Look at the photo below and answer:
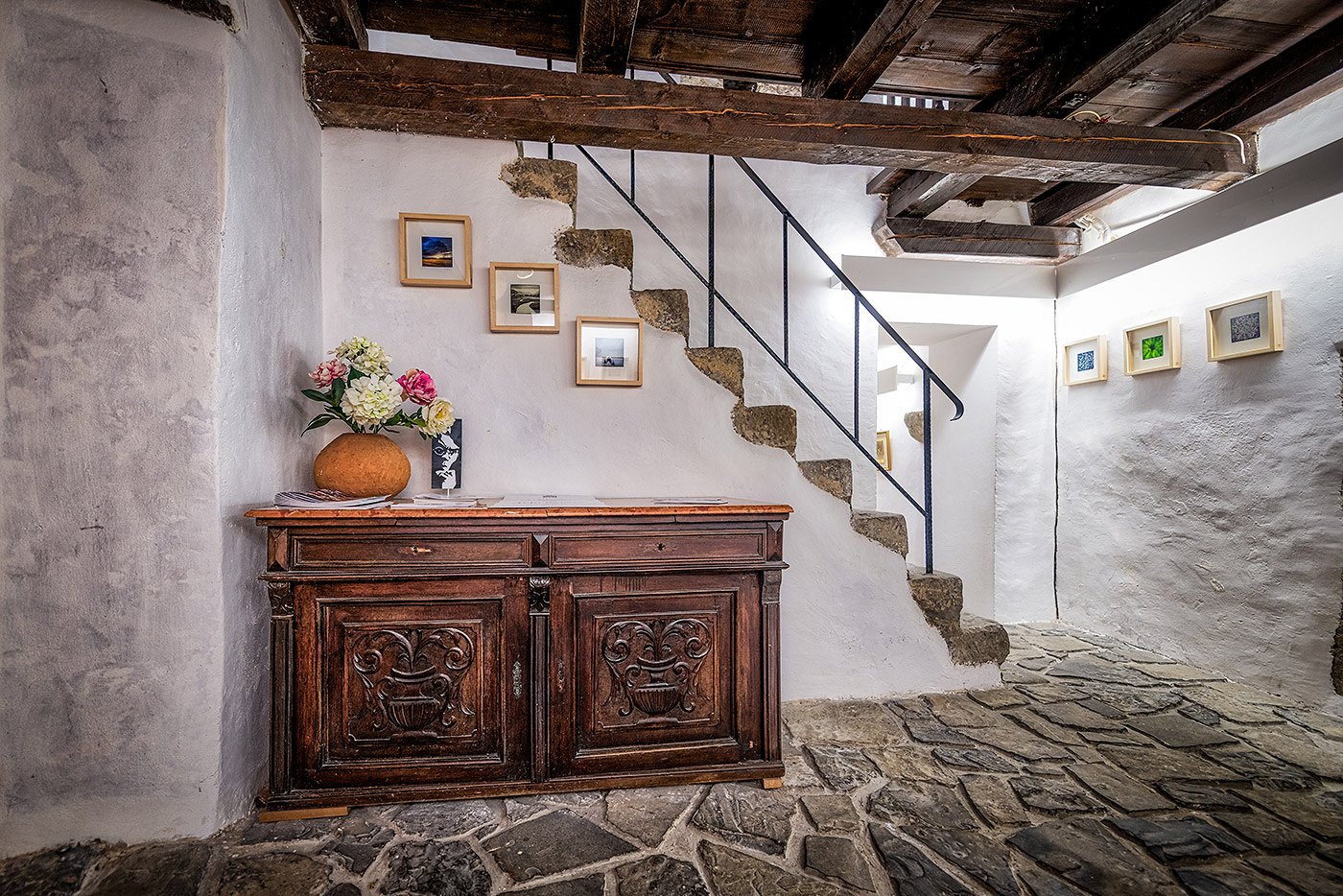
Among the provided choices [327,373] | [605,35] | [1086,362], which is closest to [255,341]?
[327,373]

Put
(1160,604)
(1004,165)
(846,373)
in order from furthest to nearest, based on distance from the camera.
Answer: (846,373) → (1160,604) → (1004,165)

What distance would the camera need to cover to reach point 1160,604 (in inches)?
130

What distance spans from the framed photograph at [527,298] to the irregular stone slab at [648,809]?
1.71m

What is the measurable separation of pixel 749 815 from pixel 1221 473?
9.54 ft

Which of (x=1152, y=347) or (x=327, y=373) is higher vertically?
(x=1152, y=347)

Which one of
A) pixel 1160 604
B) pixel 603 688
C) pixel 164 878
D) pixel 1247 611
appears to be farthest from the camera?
pixel 1160 604

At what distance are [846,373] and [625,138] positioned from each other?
198cm

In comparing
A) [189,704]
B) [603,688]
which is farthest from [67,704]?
[603,688]

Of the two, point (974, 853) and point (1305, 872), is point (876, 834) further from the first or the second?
point (1305, 872)

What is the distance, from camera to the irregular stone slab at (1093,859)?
4.94 ft

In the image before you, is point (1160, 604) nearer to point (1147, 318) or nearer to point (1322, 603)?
point (1322, 603)

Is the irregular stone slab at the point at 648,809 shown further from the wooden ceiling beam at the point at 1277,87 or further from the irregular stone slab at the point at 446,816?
the wooden ceiling beam at the point at 1277,87

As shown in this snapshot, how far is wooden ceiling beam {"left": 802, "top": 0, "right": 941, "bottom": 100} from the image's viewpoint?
6.29ft

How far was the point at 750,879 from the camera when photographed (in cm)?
154
